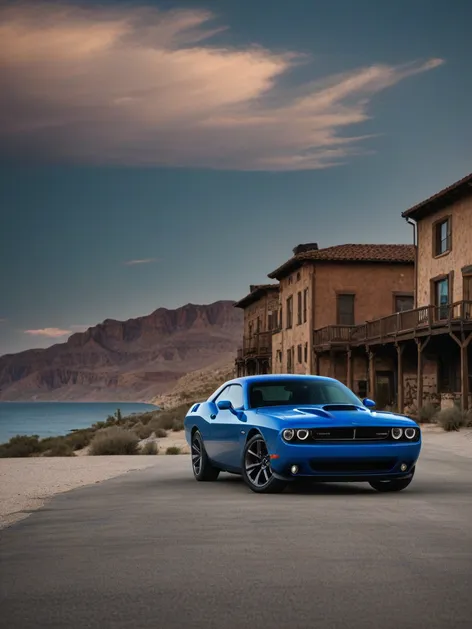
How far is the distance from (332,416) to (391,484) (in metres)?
1.31

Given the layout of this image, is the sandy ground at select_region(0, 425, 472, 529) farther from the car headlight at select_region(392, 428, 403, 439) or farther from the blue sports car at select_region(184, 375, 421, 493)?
the car headlight at select_region(392, 428, 403, 439)

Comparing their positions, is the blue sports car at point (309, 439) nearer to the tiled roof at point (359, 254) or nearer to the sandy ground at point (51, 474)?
the sandy ground at point (51, 474)

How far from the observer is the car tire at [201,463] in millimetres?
14438

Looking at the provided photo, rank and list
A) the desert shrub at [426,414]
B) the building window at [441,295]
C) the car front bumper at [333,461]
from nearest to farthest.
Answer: the car front bumper at [333,461] < the desert shrub at [426,414] < the building window at [441,295]

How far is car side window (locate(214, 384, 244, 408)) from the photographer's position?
13.9 metres

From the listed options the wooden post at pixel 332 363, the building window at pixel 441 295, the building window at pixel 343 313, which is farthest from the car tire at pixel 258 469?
the building window at pixel 343 313

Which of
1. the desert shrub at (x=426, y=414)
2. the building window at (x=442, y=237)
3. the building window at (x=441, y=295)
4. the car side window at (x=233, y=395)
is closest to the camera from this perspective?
A: the car side window at (x=233, y=395)

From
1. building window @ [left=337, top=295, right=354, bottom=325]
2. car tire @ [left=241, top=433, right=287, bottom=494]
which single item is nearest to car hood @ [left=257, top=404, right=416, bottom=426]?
car tire @ [left=241, top=433, right=287, bottom=494]

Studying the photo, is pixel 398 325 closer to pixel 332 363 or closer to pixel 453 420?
pixel 453 420

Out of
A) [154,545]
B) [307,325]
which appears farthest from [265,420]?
[307,325]

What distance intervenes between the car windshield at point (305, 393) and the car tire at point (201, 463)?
126cm

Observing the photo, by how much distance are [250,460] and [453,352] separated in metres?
31.7

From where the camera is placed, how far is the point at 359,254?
5712 centimetres

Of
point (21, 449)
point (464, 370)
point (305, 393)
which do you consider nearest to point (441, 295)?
point (464, 370)
